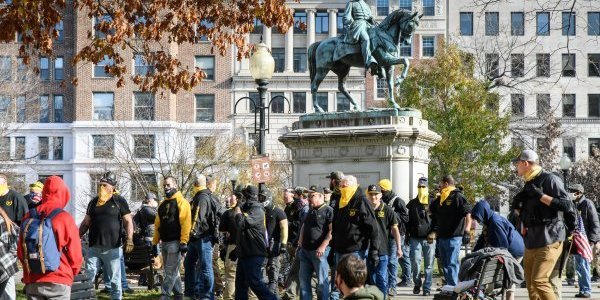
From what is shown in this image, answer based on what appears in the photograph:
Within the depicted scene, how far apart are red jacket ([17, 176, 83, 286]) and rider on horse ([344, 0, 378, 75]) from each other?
1260 centimetres

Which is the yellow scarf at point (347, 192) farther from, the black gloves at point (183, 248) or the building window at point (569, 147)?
the building window at point (569, 147)

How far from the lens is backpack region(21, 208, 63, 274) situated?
31.6 feet

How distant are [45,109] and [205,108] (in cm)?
1183

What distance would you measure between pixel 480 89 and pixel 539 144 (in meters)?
22.2

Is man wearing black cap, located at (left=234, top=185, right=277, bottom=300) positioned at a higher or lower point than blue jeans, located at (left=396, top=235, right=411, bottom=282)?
higher

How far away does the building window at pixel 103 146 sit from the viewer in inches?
2658

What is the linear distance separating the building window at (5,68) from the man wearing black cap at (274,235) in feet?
121

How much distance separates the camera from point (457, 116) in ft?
152

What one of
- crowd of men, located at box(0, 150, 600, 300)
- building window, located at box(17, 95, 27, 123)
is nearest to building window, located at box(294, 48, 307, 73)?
building window, located at box(17, 95, 27, 123)

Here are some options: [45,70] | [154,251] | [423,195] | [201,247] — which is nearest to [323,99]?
[45,70]

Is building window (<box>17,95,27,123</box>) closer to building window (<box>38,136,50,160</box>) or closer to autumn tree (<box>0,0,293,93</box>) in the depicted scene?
building window (<box>38,136,50,160</box>)

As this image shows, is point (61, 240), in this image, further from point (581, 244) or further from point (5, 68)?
point (5, 68)

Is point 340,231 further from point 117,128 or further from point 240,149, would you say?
point 117,128

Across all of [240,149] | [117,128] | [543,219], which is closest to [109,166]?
[117,128]
